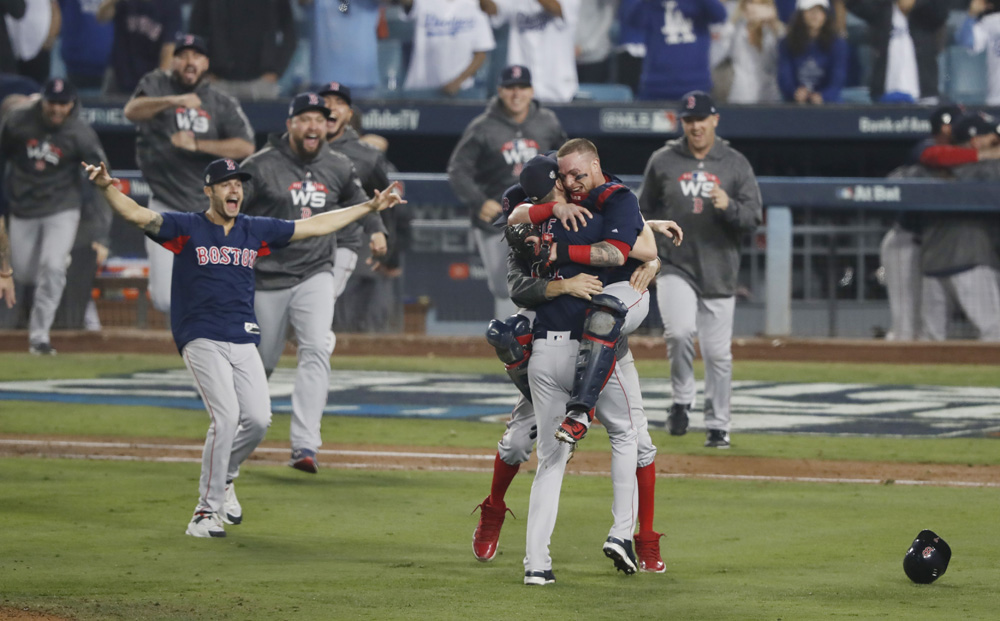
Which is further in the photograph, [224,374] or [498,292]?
[498,292]

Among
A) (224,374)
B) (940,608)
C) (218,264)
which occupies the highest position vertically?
(218,264)

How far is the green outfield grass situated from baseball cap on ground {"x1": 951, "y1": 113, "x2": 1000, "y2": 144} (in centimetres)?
827

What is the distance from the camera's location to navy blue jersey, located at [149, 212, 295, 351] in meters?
7.46

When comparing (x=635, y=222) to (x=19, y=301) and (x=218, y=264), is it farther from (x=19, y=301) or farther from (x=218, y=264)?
(x=19, y=301)

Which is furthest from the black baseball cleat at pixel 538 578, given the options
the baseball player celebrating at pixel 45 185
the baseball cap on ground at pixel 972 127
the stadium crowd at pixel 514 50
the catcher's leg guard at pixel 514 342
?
the baseball cap on ground at pixel 972 127

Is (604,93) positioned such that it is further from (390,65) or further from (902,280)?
(902,280)

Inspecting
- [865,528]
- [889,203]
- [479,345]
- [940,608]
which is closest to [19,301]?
[479,345]

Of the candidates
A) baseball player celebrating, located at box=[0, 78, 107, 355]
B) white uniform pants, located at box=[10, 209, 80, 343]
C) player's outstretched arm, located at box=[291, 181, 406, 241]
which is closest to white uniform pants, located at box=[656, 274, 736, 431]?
player's outstretched arm, located at box=[291, 181, 406, 241]

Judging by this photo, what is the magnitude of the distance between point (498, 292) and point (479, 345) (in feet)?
6.16

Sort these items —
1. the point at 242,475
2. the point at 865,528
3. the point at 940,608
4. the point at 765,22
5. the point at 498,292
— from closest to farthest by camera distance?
the point at 940,608 → the point at 865,528 → the point at 242,475 → the point at 498,292 → the point at 765,22

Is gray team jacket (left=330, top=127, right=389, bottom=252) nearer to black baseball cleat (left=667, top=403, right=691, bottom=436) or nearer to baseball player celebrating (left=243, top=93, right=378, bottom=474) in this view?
baseball player celebrating (left=243, top=93, right=378, bottom=474)

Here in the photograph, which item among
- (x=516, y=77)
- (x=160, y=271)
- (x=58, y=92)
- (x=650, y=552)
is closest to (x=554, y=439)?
(x=650, y=552)

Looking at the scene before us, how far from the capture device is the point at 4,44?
18719 millimetres

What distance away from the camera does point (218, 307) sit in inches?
295
